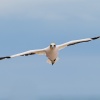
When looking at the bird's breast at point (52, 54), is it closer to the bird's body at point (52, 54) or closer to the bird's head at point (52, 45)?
the bird's body at point (52, 54)

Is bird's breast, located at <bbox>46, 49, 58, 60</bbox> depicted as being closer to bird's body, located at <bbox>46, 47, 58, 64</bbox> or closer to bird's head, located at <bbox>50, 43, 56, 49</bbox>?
bird's body, located at <bbox>46, 47, 58, 64</bbox>

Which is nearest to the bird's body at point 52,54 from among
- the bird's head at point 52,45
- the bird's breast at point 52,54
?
the bird's breast at point 52,54

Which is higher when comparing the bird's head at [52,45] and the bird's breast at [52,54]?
the bird's head at [52,45]

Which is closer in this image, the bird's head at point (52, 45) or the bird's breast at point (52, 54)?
the bird's head at point (52, 45)

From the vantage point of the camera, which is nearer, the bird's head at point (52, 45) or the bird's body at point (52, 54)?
the bird's head at point (52, 45)

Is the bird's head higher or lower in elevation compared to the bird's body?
higher

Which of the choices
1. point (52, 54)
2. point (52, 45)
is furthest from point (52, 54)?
point (52, 45)

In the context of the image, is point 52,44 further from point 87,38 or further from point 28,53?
point 87,38

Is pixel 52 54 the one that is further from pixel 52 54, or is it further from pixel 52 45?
pixel 52 45

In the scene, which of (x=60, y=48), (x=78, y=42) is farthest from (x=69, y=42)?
(x=60, y=48)

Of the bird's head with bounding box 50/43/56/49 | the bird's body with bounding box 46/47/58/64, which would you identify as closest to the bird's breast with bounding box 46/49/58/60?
the bird's body with bounding box 46/47/58/64

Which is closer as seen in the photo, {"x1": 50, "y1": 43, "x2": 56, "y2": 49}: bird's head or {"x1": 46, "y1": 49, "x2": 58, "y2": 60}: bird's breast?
{"x1": 50, "y1": 43, "x2": 56, "y2": 49}: bird's head

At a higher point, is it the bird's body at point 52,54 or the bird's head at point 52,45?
the bird's head at point 52,45

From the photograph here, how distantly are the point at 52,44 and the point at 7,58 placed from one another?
724 centimetres
